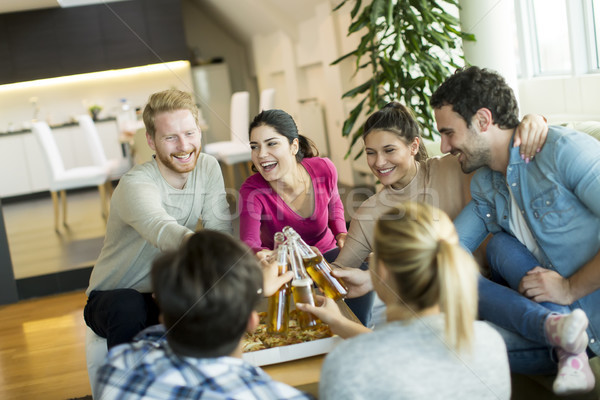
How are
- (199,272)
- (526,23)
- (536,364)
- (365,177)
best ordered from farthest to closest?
(365,177)
(526,23)
(536,364)
(199,272)

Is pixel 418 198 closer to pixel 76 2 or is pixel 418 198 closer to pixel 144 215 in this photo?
pixel 144 215

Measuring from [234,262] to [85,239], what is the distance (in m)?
3.70

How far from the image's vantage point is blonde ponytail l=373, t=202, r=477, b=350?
110 centimetres

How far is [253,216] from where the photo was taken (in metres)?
2.29

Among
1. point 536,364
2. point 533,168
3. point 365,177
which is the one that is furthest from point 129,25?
point 536,364

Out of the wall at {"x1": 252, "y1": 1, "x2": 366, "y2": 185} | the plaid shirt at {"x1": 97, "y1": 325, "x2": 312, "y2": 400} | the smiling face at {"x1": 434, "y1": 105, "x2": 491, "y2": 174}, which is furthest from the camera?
the wall at {"x1": 252, "y1": 1, "x2": 366, "y2": 185}

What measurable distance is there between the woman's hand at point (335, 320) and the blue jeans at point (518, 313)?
431 millimetres

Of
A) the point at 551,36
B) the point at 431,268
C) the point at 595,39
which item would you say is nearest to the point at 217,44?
the point at 551,36

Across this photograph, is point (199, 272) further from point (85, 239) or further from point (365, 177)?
point (365, 177)

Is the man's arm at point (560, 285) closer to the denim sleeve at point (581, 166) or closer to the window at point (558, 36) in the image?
the denim sleeve at point (581, 166)

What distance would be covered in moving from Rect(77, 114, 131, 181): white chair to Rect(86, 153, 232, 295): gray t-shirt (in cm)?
235

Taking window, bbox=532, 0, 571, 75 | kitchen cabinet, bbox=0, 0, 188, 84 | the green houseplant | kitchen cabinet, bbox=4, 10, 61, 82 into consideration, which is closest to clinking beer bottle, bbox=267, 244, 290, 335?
the green houseplant

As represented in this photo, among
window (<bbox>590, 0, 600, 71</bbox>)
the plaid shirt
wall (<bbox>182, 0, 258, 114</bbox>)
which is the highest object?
wall (<bbox>182, 0, 258, 114</bbox>)

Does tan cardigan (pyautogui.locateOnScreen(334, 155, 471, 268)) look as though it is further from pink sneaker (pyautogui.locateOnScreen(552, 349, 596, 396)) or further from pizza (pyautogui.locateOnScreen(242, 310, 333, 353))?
pink sneaker (pyautogui.locateOnScreen(552, 349, 596, 396))
